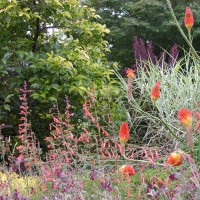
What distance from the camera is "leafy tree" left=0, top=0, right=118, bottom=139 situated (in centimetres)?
512

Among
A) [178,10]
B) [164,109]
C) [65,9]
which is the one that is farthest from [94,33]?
[178,10]

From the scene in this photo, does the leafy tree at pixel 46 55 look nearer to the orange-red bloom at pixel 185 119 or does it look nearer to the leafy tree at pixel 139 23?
the orange-red bloom at pixel 185 119

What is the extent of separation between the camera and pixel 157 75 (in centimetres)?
493

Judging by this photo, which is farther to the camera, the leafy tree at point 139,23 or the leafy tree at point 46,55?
the leafy tree at point 139,23

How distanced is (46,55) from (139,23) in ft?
30.7

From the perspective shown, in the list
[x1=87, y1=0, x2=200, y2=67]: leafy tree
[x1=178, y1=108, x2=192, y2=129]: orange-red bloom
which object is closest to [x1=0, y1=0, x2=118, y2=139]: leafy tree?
[x1=178, y1=108, x2=192, y2=129]: orange-red bloom

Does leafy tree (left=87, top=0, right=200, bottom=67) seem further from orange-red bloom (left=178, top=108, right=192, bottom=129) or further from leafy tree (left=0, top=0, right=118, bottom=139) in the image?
orange-red bloom (left=178, top=108, right=192, bottom=129)

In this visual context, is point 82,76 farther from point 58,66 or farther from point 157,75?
point 157,75

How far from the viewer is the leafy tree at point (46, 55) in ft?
16.8

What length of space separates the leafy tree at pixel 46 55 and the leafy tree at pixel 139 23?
27.5 ft

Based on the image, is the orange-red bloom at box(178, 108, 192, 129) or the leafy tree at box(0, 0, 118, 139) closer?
the orange-red bloom at box(178, 108, 192, 129)

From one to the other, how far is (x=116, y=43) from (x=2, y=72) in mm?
10614

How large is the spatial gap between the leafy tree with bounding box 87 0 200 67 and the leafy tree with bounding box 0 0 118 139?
8379 millimetres

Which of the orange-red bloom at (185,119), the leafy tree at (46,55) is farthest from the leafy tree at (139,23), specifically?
the orange-red bloom at (185,119)
